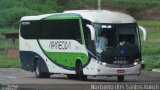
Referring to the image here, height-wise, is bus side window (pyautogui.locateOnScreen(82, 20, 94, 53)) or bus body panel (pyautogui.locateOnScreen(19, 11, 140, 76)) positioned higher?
bus side window (pyautogui.locateOnScreen(82, 20, 94, 53))

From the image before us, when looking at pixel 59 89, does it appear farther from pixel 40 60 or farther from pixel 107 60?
pixel 40 60

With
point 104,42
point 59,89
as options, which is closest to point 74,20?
point 104,42

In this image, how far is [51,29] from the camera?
35812 mm

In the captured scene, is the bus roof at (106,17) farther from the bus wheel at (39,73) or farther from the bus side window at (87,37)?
the bus wheel at (39,73)

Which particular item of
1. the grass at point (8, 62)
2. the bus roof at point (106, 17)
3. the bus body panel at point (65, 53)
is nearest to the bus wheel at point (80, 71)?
the bus body panel at point (65, 53)

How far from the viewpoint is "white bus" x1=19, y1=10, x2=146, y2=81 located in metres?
31.5

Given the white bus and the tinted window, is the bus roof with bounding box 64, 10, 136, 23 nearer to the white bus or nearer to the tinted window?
the white bus

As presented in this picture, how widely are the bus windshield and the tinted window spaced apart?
1751mm

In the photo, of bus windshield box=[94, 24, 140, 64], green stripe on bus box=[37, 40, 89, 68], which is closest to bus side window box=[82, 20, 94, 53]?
bus windshield box=[94, 24, 140, 64]

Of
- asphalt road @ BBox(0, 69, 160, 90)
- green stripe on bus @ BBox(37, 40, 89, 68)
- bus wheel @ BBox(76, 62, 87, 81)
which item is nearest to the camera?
asphalt road @ BBox(0, 69, 160, 90)

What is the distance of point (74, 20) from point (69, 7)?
69.6 metres

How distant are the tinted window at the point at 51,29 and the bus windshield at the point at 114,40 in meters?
1.75

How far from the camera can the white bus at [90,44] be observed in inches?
1239

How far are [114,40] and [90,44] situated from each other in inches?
47.6
